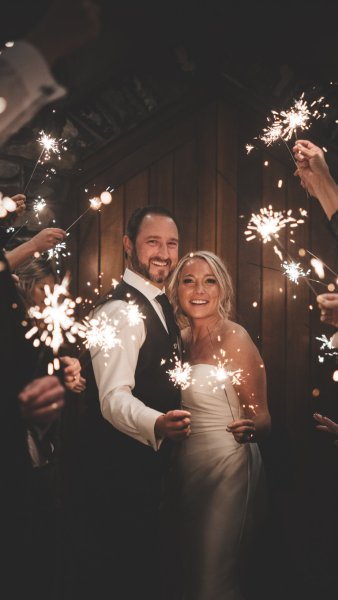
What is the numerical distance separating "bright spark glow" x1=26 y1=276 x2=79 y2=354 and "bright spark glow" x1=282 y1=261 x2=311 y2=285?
3.73 ft

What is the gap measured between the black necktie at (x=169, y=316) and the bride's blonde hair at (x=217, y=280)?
0.08m

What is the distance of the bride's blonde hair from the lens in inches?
90.3

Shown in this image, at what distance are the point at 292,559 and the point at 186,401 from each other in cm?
97

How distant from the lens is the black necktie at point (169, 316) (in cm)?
222

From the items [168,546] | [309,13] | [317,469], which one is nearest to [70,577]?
[168,546]

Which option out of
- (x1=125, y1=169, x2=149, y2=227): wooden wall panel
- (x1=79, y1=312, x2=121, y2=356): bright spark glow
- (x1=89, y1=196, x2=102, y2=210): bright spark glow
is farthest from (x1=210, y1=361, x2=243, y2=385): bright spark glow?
(x1=89, y1=196, x2=102, y2=210): bright spark glow

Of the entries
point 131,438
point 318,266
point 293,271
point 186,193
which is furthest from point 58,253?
point 318,266

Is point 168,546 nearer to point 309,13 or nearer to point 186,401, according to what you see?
point 186,401

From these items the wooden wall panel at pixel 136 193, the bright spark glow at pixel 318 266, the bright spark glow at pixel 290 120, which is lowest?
the bright spark glow at pixel 318 266

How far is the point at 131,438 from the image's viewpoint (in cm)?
205

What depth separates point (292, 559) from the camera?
7.70 feet

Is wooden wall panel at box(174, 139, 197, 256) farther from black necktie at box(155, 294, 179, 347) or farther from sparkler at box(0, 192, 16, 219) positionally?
sparkler at box(0, 192, 16, 219)

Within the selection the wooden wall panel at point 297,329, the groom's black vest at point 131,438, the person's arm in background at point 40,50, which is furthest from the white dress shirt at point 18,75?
the wooden wall panel at point 297,329

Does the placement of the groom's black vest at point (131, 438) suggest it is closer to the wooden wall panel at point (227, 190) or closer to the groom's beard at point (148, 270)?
Answer: the groom's beard at point (148, 270)
